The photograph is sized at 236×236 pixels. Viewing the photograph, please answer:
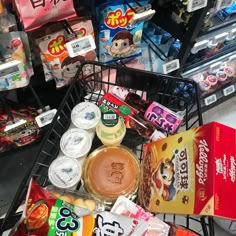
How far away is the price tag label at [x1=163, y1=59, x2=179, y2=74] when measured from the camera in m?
1.40

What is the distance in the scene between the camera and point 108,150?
1046 mm

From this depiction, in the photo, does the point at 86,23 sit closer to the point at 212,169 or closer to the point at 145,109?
the point at 145,109

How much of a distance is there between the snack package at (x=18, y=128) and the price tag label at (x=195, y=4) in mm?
675

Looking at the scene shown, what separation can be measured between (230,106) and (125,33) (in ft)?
3.86

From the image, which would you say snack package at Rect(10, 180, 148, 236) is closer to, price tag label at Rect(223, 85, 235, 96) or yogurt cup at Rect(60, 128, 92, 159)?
yogurt cup at Rect(60, 128, 92, 159)

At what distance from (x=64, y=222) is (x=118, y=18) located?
0.70 m

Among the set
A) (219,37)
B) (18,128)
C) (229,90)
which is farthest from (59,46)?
(229,90)

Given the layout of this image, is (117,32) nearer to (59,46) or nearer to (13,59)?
(59,46)

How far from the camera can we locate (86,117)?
107 centimetres

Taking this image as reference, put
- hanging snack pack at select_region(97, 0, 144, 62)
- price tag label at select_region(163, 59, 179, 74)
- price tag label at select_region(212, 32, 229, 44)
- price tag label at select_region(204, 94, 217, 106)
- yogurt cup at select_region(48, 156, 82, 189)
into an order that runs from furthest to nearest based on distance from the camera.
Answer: price tag label at select_region(204, 94, 217, 106), price tag label at select_region(212, 32, 229, 44), price tag label at select_region(163, 59, 179, 74), hanging snack pack at select_region(97, 0, 144, 62), yogurt cup at select_region(48, 156, 82, 189)

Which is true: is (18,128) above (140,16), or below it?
below

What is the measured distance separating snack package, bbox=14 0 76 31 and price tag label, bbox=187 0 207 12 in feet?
1.28

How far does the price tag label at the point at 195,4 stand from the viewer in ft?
3.61

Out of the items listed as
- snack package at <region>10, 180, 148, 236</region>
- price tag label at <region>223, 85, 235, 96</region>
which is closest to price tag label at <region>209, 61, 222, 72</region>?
price tag label at <region>223, 85, 235, 96</region>
